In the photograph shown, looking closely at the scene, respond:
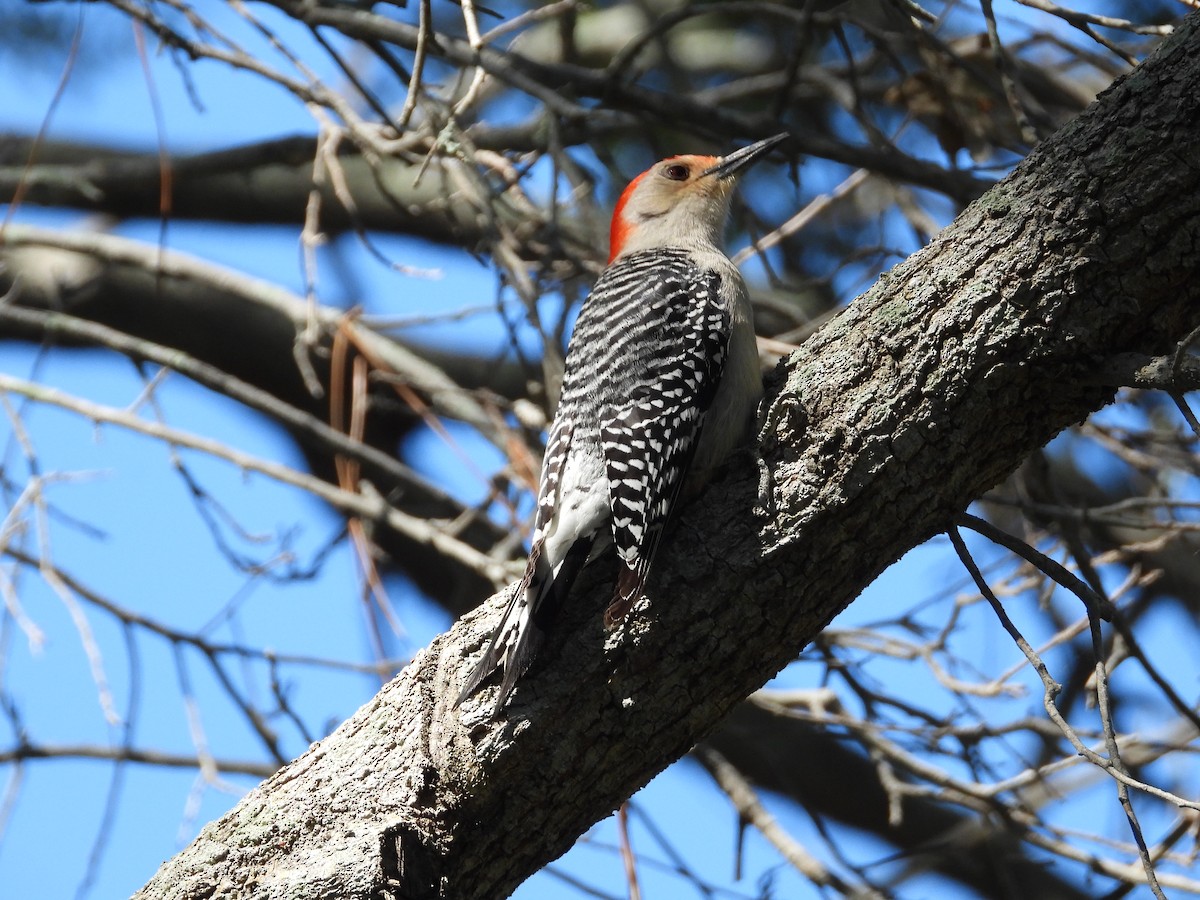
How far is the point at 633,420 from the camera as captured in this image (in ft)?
12.2

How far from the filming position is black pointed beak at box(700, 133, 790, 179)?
192 inches

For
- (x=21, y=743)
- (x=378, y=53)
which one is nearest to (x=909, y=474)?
(x=378, y=53)

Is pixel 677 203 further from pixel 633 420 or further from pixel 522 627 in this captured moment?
pixel 522 627

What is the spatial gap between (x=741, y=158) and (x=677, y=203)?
0.36 meters

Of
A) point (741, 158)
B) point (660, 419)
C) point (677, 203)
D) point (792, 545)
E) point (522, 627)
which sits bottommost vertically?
point (792, 545)

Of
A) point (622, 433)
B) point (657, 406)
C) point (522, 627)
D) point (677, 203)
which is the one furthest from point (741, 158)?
point (522, 627)

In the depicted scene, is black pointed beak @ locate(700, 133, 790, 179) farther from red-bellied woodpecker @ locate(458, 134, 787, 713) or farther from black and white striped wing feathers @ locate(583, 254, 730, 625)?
black and white striped wing feathers @ locate(583, 254, 730, 625)

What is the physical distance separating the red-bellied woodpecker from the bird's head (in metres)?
0.49

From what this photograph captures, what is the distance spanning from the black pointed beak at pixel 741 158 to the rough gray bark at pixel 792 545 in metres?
1.93

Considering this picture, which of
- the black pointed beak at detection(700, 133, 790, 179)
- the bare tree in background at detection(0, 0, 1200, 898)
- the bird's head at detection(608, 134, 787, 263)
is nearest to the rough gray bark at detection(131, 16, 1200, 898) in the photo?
the bare tree in background at detection(0, 0, 1200, 898)

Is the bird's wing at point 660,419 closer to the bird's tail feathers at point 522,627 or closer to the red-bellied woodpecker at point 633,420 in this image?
the red-bellied woodpecker at point 633,420

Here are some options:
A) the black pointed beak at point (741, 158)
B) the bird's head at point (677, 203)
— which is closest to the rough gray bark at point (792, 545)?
the black pointed beak at point (741, 158)

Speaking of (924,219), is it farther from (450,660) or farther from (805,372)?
(450,660)

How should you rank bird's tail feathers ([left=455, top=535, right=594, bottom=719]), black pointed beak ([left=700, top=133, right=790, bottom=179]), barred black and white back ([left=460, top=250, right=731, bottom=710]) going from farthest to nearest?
black pointed beak ([left=700, top=133, right=790, bottom=179]) → barred black and white back ([left=460, top=250, right=731, bottom=710]) → bird's tail feathers ([left=455, top=535, right=594, bottom=719])
